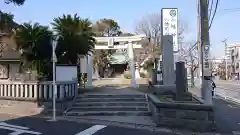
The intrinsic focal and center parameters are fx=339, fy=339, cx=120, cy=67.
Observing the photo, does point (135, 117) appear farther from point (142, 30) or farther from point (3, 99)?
point (142, 30)

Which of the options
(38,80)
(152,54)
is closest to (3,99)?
(38,80)

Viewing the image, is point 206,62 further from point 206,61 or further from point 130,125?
point 130,125

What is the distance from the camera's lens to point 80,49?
65.8 feet

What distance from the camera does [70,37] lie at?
1930 centimetres

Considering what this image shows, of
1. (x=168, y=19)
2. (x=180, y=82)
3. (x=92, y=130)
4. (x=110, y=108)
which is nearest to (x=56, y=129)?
(x=92, y=130)

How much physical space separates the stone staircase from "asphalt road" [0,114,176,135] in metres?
2.22

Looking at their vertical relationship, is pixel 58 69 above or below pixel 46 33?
below

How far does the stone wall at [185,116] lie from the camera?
34.3 feet

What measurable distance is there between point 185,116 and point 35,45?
10.1 metres

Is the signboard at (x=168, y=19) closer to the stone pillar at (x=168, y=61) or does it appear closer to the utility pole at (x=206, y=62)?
the stone pillar at (x=168, y=61)

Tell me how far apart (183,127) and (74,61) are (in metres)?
11.0

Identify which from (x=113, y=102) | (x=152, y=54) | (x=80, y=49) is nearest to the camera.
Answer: (x=113, y=102)

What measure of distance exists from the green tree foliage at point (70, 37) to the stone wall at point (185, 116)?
9191mm

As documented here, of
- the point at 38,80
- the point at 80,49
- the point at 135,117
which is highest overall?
the point at 80,49
